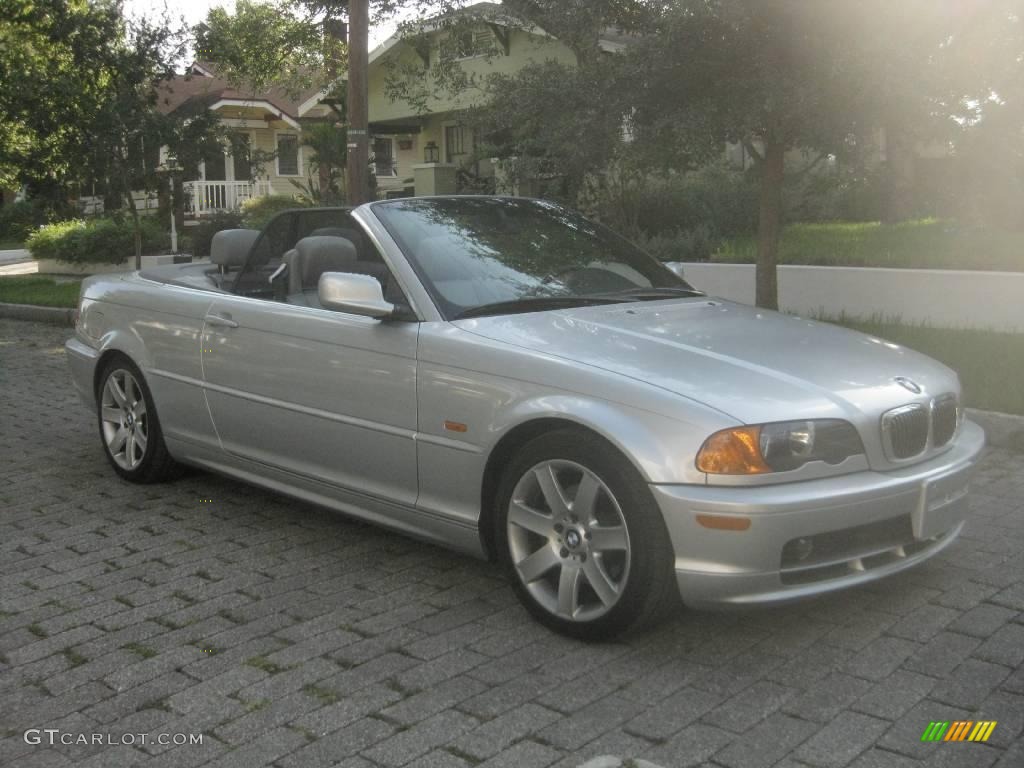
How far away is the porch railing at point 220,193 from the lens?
34344 millimetres

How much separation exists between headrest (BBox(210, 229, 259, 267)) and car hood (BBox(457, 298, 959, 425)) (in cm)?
224

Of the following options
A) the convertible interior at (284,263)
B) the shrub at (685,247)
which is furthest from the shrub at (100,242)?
the convertible interior at (284,263)

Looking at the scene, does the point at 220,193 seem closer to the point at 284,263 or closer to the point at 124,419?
the point at 124,419

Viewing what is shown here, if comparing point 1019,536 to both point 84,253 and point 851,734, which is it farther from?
point 84,253

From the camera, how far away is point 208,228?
84.3 ft

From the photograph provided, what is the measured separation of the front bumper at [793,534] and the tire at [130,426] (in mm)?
3339

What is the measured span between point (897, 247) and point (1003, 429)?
A: 8094 millimetres

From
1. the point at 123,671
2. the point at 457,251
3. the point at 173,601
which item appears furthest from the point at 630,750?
the point at 457,251

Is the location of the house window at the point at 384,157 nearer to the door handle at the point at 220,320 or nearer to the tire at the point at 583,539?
the door handle at the point at 220,320

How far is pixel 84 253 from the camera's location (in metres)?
24.3

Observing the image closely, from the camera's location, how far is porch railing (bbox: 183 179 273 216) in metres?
34.3

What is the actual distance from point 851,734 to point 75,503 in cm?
421

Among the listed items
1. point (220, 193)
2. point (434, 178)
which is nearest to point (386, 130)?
point (220, 193)

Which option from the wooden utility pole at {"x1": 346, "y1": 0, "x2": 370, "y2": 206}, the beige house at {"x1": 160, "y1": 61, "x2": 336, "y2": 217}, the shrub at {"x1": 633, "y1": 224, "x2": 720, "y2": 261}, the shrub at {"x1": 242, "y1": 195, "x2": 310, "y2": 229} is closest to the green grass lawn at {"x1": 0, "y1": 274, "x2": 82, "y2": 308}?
the shrub at {"x1": 242, "y1": 195, "x2": 310, "y2": 229}
